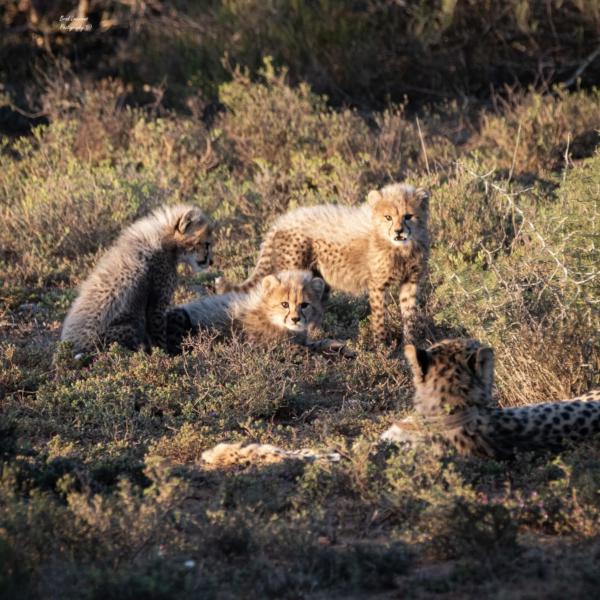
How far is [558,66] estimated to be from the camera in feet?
Answer: 33.8

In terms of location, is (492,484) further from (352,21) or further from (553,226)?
(352,21)

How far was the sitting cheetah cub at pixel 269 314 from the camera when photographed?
6.09m

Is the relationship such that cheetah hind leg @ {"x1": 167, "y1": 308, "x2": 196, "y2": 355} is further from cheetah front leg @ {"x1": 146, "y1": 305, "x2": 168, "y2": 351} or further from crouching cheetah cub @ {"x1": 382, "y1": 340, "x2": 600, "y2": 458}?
crouching cheetah cub @ {"x1": 382, "y1": 340, "x2": 600, "y2": 458}

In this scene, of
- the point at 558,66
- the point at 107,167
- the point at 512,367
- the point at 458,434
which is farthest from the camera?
the point at 558,66

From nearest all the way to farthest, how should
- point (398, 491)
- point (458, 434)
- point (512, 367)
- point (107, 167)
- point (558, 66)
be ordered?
point (398, 491)
point (458, 434)
point (512, 367)
point (107, 167)
point (558, 66)

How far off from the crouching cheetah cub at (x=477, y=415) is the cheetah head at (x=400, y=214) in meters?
2.18

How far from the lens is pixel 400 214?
625cm

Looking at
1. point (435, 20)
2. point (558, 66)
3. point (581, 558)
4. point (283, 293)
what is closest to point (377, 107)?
point (435, 20)

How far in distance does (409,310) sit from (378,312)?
17cm

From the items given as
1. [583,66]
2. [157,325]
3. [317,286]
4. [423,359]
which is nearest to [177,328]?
[157,325]

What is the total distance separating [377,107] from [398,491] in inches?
285

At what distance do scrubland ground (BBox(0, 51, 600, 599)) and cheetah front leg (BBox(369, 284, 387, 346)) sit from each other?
0.14 metres

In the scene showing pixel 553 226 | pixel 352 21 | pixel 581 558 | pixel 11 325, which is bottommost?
pixel 11 325

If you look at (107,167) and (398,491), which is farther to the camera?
(107,167)
